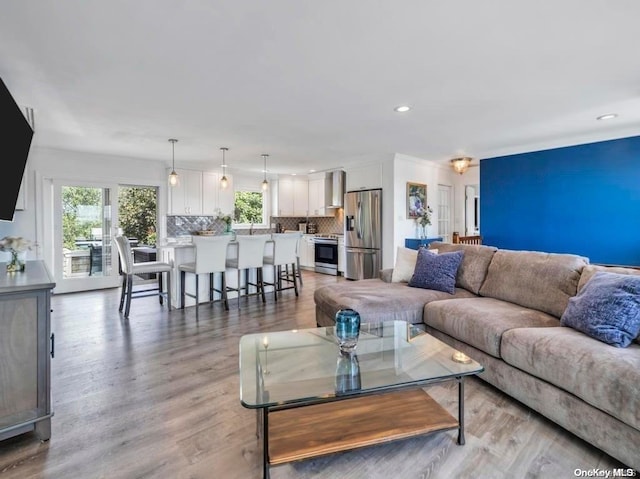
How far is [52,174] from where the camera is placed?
18.5 ft

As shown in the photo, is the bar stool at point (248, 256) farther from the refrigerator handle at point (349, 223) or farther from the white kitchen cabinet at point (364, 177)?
the white kitchen cabinet at point (364, 177)

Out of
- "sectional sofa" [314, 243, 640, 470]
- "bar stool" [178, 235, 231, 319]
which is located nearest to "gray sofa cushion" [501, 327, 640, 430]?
"sectional sofa" [314, 243, 640, 470]

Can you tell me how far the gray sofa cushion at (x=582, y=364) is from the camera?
1.59 m

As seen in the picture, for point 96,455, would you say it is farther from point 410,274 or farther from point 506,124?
point 506,124

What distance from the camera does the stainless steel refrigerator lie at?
6.59m

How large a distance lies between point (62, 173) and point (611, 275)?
7.25 metres

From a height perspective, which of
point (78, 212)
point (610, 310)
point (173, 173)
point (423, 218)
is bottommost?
point (610, 310)

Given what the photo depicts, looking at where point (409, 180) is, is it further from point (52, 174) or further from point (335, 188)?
point (52, 174)

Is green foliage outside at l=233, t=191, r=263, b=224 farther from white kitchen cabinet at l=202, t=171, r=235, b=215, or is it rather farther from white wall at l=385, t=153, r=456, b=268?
white wall at l=385, t=153, r=456, b=268

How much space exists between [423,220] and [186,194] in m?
4.76

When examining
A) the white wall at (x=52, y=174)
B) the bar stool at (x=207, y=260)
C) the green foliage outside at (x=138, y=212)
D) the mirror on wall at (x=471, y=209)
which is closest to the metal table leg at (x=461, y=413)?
the bar stool at (x=207, y=260)

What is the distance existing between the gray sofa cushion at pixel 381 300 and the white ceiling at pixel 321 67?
6.25 ft

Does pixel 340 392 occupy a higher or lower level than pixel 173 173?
lower

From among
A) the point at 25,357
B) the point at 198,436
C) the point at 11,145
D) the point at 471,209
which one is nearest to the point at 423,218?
the point at 471,209
